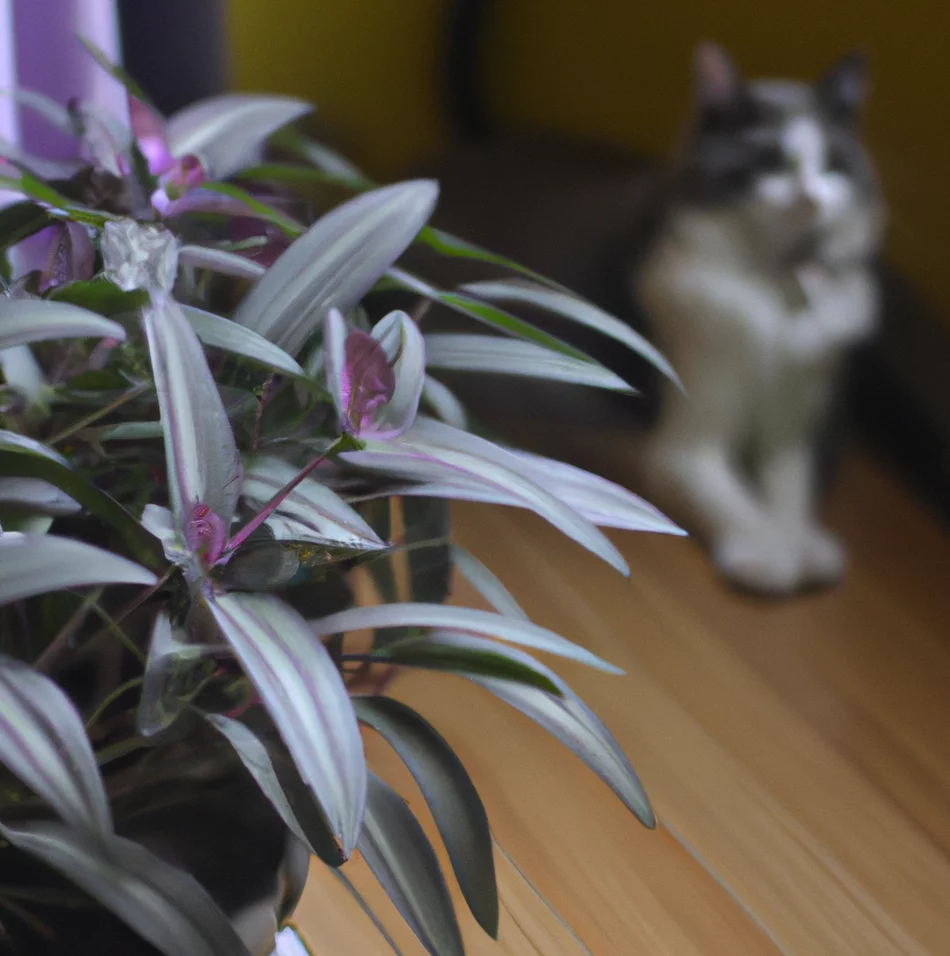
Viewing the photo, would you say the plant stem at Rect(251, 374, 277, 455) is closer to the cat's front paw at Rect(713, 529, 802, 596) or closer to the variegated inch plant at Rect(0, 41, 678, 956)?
the variegated inch plant at Rect(0, 41, 678, 956)

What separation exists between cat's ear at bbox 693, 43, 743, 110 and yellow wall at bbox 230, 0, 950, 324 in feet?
0.80

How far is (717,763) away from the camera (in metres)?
0.76

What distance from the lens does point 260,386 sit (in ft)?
1.27

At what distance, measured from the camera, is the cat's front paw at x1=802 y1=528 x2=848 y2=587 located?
101 cm

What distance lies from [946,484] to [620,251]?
0.45 meters

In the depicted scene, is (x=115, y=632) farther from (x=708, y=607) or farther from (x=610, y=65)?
(x=610, y=65)

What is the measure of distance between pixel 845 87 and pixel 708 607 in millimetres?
516

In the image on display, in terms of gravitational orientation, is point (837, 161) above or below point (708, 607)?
above

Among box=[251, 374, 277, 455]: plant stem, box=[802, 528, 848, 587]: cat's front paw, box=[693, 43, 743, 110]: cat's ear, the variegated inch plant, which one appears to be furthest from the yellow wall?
box=[251, 374, 277, 455]: plant stem

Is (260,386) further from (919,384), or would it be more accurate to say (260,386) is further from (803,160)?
(919,384)

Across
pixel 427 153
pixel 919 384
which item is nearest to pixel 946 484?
pixel 919 384

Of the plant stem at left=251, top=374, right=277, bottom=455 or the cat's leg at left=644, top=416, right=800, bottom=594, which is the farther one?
the cat's leg at left=644, top=416, right=800, bottom=594

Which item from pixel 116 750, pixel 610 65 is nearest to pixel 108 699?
pixel 116 750

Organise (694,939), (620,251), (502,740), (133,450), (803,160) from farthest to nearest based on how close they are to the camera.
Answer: (620,251), (803,160), (502,740), (694,939), (133,450)
